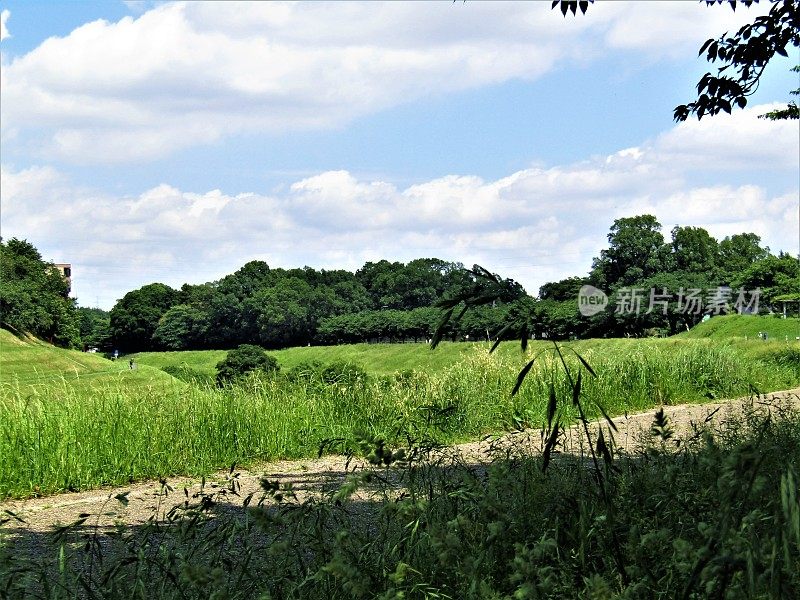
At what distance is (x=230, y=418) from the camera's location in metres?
8.45

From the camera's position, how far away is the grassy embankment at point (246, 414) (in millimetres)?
7480

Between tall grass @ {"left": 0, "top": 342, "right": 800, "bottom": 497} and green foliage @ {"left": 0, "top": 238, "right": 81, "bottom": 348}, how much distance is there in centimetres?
3465

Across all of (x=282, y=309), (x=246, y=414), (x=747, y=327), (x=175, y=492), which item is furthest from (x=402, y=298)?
(x=175, y=492)

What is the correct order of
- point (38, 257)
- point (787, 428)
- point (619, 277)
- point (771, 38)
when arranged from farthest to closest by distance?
point (619, 277)
point (38, 257)
point (771, 38)
point (787, 428)

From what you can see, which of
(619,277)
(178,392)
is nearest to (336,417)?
(178,392)

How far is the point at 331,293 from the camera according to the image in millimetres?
89750

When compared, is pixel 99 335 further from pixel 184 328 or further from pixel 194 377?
pixel 194 377

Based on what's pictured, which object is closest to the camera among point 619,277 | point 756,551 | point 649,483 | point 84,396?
point 756,551

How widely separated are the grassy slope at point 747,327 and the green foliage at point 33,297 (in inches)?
1315

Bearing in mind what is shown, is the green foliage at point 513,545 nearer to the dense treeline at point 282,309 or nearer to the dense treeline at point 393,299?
the dense treeline at point 393,299

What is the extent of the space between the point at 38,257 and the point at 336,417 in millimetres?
53970

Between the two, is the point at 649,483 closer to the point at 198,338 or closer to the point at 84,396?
the point at 84,396

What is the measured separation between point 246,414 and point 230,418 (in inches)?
7.5

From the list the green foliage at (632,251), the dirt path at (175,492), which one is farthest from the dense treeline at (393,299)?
the dirt path at (175,492)
